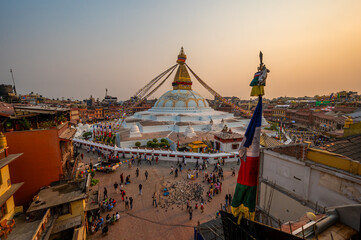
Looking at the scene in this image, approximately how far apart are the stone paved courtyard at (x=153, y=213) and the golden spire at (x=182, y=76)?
2667 centimetres

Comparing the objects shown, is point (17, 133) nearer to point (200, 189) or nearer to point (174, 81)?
point (200, 189)

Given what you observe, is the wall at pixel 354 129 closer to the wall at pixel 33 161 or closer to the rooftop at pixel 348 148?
the rooftop at pixel 348 148

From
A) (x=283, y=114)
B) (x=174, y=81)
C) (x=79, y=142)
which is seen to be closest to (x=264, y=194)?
(x=79, y=142)

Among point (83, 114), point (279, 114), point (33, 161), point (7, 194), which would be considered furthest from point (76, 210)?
point (279, 114)

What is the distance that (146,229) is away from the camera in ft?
25.8

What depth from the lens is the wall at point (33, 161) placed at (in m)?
7.18

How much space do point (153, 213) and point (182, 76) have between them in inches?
1239

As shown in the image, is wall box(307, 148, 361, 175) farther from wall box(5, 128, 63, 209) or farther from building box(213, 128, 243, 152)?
building box(213, 128, 243, 152)

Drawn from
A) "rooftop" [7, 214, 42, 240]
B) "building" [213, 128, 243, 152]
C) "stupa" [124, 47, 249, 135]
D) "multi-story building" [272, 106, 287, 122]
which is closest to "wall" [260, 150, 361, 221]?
"rooftop" [7, 214, 42, 240]

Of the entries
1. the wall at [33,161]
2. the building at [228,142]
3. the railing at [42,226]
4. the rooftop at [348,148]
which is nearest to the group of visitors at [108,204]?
the wall at [33,161]

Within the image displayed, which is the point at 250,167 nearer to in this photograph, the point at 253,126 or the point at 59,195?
the point at 253,126

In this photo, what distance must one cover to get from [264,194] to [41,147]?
10.1 m

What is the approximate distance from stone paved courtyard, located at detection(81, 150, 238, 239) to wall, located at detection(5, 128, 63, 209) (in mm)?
3318

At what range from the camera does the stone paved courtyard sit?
763 centimetres
